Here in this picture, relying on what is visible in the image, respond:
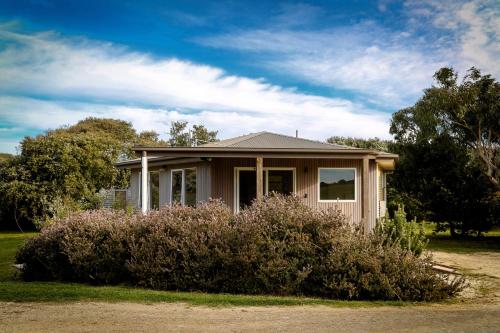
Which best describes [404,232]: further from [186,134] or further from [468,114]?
[186,134]

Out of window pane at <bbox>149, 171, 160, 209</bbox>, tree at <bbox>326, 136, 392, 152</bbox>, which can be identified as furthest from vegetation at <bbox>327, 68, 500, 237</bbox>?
tree at <bbox>326, 136, 392, 152</bbox>

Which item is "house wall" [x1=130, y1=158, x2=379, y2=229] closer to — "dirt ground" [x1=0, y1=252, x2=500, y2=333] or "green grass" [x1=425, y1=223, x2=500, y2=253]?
"green grass" [x1=425, y1=223, x2=500, y2=253]

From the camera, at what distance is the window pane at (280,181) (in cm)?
1666

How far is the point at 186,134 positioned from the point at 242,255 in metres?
34.8

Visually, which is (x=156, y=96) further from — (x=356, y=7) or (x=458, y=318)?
(x=458, y=318)

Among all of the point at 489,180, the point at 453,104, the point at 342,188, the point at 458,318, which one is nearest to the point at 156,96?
the point at 342,188

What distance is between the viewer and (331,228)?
28.0 feet

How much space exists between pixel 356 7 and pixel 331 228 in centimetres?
860

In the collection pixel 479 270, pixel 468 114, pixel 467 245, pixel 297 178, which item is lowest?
pixel 467 245

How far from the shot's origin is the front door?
16.5 metres

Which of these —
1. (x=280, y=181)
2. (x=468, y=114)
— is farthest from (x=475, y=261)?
(x=468, y=114)

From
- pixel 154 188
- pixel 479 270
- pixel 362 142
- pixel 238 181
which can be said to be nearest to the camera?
pixel 479 270

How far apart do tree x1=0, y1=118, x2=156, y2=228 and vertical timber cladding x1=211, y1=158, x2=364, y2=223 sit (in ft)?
32.5

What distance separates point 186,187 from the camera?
56.2 ft
